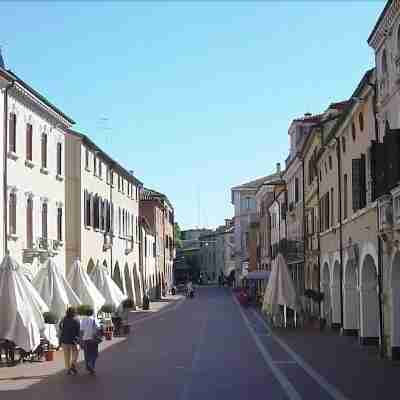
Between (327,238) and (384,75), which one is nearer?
(384,75)

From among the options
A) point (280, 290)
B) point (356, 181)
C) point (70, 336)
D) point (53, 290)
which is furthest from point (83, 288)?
point (70, 336)

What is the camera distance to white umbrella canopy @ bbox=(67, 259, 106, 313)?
3102 centimetres

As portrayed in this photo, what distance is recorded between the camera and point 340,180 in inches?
1266

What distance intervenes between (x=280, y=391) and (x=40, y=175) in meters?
20.8

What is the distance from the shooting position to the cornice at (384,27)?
20584mm

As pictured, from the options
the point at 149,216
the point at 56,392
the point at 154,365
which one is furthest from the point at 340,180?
the point at 149,216

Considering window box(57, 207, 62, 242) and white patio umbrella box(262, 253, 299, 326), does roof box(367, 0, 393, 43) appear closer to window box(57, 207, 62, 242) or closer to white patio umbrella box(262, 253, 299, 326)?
white patio umbrella box(262, 253, 299, 326)

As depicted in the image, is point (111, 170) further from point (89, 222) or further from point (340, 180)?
point (340, 180)

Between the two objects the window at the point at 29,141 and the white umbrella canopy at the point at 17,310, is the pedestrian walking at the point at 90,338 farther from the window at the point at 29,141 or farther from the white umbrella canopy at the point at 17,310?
the window at the point at 29,141

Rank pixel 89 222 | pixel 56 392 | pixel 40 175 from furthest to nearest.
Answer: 1. pixel 89 222
2. pixel 40 175
3. pixel 56 392

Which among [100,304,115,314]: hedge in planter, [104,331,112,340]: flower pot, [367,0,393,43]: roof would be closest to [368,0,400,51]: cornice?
[367,0,393,43]: roof

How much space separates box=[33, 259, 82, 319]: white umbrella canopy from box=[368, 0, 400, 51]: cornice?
1263 cm

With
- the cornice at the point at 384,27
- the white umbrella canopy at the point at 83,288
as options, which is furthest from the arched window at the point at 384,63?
the white umbrella canopy at the point at 83,288

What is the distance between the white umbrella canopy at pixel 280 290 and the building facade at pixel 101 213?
1092 cm
